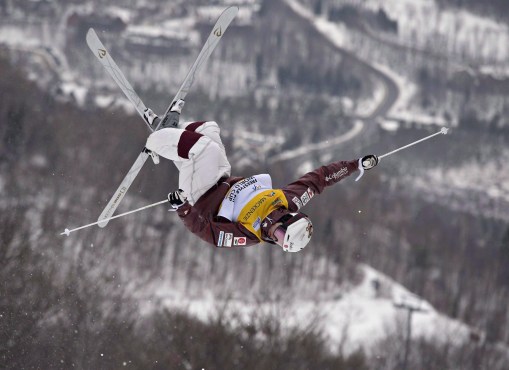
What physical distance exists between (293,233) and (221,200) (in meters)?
0.81

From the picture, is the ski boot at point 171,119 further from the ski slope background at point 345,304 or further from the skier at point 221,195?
the ski slope background at point 345,304

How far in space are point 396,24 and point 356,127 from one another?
22041 millimetres

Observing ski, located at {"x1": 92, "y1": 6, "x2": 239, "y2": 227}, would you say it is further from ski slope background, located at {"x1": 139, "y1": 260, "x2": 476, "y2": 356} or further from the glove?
ski slope background, located at {"x1": 139, "y1": 260, "x2": 476, "y2": 356}

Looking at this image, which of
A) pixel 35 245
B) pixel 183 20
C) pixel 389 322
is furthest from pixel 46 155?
pixel 183 20

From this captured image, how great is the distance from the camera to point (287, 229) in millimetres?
6969

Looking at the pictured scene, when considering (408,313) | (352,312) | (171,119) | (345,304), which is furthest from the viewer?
(345,304)

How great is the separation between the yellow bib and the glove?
0.49 meters

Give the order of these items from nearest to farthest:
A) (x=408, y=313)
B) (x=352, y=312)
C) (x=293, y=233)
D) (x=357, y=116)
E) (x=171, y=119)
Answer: (x=293, y=233) → (x=171, y=119) → (x=408, y=313) → (x=352, y=312) → (x=357, y=116)

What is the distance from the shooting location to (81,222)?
26984 mm

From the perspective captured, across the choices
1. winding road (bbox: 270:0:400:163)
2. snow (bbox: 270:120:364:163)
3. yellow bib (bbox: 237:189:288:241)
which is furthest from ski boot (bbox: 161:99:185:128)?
snow (bbox: 270:120:364:163)

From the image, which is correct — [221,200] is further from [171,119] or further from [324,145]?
[324,145]

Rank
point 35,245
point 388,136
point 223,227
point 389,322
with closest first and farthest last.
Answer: point 223,227
point 35,245
point 389,322
point 388,136

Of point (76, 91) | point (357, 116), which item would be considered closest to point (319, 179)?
point (76, 91)

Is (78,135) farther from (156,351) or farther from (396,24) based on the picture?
(396,24)
